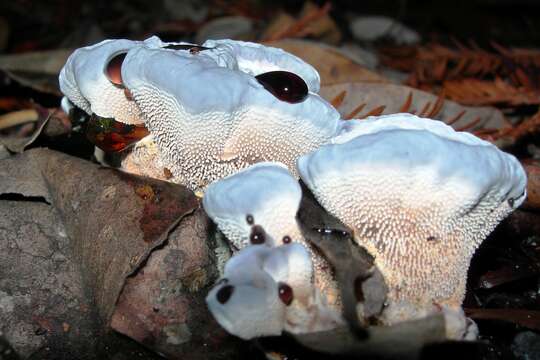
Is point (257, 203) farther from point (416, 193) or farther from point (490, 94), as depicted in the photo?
point (490, 94)

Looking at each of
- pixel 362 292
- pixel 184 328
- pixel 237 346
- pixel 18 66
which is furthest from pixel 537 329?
pixel 18 66

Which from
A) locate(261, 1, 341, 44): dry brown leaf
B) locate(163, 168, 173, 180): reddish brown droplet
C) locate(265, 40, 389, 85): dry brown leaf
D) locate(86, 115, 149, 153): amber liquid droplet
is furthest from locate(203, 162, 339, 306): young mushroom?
locate(261, 1, 341, 44): dry brown leaf

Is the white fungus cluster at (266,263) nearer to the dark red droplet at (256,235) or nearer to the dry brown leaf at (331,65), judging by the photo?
the dark red droplet at (256,235)

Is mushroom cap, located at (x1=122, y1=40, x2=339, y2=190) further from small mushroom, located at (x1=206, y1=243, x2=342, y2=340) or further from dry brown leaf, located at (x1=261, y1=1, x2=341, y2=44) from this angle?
dry brown leaf, located at (x1=261, y1=1, x2=341, y2=44)

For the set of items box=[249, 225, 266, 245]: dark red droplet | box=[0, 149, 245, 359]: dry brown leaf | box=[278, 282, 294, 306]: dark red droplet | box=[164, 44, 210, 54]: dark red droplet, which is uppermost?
box=[164, 44, 210, 54]: dark red droplet

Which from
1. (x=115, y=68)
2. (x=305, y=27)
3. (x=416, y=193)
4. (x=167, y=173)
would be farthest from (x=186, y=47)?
(x=305, y=27)

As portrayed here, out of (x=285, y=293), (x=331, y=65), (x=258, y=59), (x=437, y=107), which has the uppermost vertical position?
(x=258, y=59)

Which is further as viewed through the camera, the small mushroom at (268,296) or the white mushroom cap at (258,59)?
the white mushroom cap at (258,59)

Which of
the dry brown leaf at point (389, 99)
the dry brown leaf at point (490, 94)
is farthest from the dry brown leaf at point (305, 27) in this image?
the dry brown leaf at point (490, 94)
